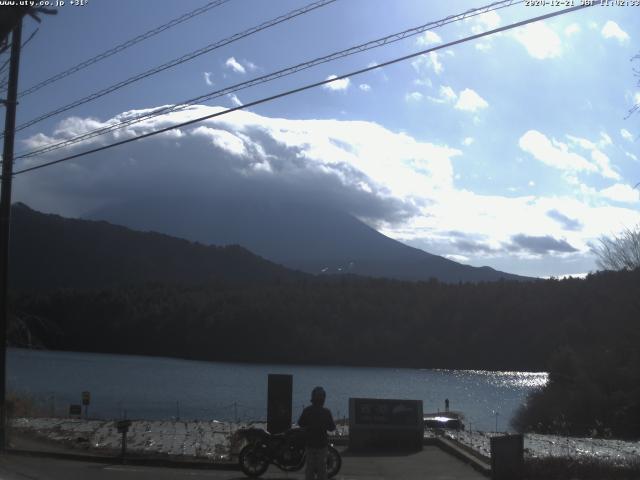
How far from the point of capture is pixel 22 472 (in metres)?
13.2

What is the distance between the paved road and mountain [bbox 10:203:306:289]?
13199 centimetres

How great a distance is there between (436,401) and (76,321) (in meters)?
72.2

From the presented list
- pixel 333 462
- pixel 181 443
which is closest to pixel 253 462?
pixel 333 462

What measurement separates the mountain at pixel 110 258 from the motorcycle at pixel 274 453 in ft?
442

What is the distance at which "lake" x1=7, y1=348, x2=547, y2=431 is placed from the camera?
141ft

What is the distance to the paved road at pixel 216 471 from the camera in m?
13.1

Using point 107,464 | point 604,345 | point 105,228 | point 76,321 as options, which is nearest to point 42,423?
point 107,464

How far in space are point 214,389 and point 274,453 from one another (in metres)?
46.0

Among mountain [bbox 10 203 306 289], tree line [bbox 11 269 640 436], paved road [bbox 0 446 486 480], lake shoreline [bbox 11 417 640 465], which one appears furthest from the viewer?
mountain [bbox 10 203 306 289]

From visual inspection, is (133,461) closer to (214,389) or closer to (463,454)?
(463,454)

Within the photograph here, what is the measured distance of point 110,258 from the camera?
164 metres

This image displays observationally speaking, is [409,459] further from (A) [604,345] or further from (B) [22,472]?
(A) [604,345]

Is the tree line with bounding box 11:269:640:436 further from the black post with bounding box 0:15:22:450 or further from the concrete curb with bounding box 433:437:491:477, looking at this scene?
the black post with bounding box 0:15:22:450

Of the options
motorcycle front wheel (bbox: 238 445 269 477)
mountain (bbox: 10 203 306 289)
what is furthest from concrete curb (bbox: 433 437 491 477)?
mountain (bbox: 10 203 306 289)
